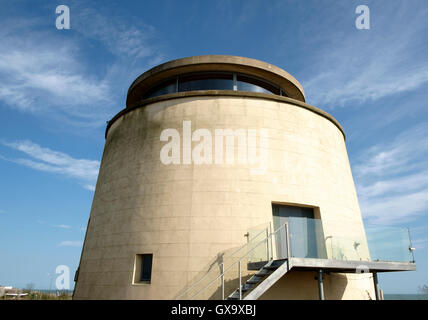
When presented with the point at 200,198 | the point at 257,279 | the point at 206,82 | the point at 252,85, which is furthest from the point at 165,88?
the point at 257,279

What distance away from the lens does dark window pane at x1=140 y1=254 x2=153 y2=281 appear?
11961mm

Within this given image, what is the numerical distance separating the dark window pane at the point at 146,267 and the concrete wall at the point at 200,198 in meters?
0.33

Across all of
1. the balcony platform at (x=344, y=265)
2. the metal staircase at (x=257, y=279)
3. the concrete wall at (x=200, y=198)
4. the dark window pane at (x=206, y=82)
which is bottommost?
the metal staircase at (x=257, y=279)

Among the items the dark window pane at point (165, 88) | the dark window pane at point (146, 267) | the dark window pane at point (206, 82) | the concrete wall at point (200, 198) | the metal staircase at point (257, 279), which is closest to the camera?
the metal staircase at point (257, 279)

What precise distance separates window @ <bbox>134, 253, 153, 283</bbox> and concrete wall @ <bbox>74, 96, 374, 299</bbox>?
0.87 feet

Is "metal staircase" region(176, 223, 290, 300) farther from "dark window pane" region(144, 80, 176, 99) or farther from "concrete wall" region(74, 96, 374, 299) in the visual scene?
"dark window pane" region(144, 80, 176, 99)

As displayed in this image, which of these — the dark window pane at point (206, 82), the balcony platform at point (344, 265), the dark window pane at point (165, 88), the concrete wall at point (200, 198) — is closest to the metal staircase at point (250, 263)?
the concrete wall at point (200, 198)

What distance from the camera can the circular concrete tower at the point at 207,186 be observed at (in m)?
11.7

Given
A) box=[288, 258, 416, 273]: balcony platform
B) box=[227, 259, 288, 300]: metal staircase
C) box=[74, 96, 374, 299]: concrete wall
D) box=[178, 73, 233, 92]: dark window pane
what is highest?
box=[178, 73, 233, 92]: dark window pane

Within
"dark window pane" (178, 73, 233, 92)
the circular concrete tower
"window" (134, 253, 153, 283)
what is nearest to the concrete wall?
the circular concrete tower

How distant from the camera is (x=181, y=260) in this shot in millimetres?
11539

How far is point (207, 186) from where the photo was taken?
1255cm

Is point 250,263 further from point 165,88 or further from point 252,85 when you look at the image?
point 165,88

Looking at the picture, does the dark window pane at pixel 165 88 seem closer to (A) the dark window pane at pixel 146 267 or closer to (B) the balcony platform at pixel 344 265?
(A) the dark window pane at pixel 146 267
